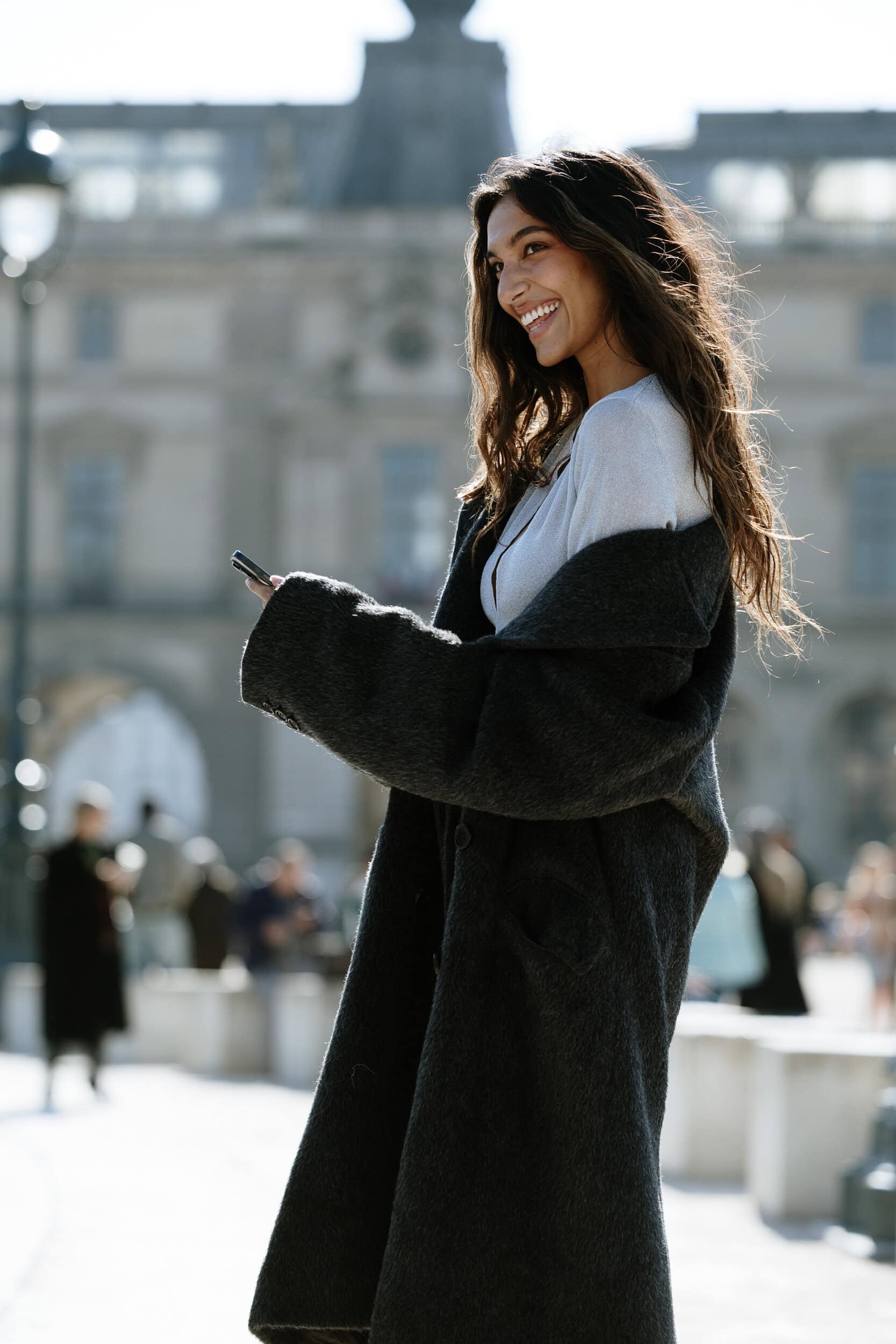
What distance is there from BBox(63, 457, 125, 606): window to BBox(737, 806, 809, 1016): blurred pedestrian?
29552 millimetres

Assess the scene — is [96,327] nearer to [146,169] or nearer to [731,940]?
[146,169]

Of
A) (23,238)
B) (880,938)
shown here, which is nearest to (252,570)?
(23,238)

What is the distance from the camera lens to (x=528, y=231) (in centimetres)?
258

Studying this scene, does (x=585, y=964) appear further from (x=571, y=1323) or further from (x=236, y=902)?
(x=236, y=902)

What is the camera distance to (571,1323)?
2.25 meters

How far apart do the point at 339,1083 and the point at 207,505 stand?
38.1 meters

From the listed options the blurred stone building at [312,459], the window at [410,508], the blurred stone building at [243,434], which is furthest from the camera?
the window at [410,508]

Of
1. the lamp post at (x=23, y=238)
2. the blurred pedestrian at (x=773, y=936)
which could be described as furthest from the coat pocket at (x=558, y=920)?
the lamp post at (x=23, y=238)

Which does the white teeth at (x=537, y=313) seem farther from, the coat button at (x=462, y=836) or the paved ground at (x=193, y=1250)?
the paved ground at (x=193, y=1250)

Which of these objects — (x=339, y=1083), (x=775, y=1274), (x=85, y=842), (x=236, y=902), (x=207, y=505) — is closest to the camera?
(x=339, y=1083)

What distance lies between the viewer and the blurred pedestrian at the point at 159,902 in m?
16.5

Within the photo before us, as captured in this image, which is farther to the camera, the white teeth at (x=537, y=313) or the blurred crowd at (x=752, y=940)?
the blurred crowd at (x=752, y=940)

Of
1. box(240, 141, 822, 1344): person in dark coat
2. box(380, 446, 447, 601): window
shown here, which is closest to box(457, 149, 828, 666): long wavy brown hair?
box(240, 141, 822, 1344): person in dark coat

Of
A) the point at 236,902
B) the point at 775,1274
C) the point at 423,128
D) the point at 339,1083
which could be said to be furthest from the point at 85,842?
the point at 423,128
